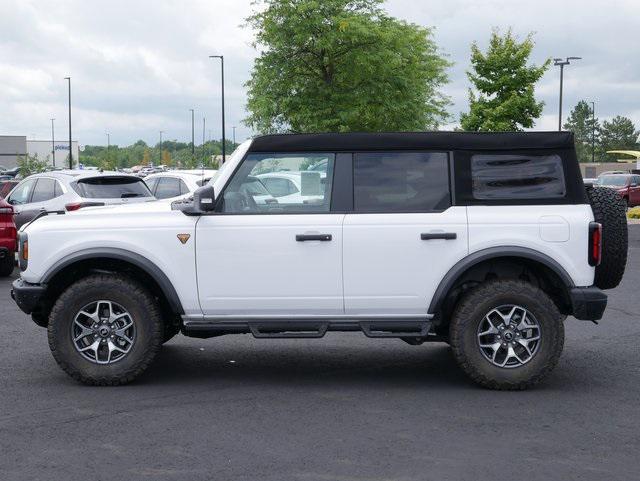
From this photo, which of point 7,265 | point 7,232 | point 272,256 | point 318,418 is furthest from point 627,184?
point 318,418

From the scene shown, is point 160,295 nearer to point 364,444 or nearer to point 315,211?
point 315,211

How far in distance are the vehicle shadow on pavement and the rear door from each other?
717mm

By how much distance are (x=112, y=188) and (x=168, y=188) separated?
2950 millimetres

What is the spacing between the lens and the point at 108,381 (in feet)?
23.0

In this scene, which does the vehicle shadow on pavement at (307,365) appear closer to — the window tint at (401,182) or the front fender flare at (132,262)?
the front fender flare at (132,262)

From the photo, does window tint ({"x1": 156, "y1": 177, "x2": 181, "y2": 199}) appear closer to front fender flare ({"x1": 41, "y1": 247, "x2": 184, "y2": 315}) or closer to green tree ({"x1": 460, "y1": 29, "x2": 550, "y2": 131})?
front fender flare ({"x1": 41, "y1": 247, "x2": 184, "y2": 315})

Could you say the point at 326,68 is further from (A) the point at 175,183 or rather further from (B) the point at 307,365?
(B) the point at 307,365

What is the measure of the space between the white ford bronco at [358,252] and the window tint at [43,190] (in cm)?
996

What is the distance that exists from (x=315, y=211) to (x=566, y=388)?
7.44 ft

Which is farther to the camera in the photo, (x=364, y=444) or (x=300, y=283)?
(x=300, y=283)

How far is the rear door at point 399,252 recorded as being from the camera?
22.5ft

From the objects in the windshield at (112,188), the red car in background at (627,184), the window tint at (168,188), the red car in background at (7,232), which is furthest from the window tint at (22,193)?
the red car in background at (627,184)

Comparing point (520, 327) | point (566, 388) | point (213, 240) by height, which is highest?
point (213, 240)

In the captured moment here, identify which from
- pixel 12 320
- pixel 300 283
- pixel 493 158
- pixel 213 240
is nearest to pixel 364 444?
pixel 300 283
